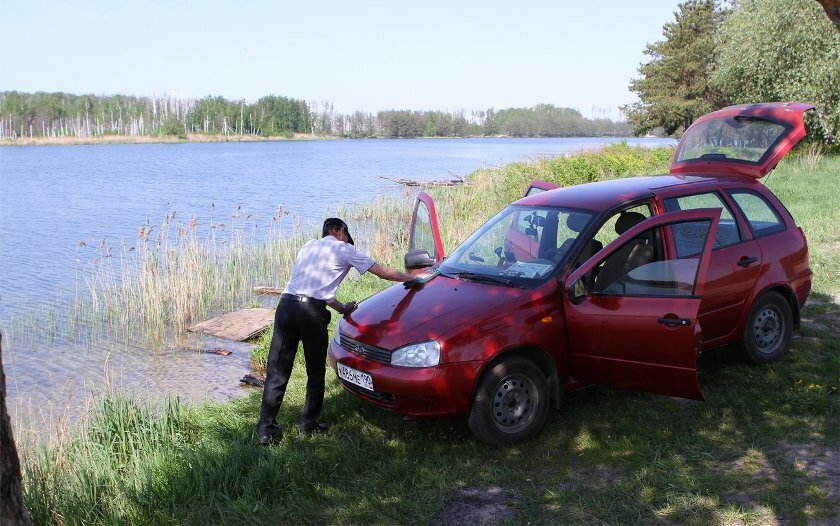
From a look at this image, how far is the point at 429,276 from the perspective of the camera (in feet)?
21.6

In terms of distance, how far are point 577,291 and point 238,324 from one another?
8300mm

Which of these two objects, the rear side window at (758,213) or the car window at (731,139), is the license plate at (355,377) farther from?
the car window at (731,139)

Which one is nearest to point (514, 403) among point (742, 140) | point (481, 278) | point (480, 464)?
point (480, 464)

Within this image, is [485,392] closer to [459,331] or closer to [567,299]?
[459,331]

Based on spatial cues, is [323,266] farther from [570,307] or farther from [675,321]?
[675,321]

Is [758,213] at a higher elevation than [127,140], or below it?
higher

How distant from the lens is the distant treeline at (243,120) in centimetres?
12950

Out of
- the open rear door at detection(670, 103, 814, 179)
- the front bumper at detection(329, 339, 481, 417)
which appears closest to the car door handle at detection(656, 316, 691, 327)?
the front bumper at detection(329, 339, 481, 417)

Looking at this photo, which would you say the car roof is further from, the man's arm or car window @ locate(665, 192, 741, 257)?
the man's arm

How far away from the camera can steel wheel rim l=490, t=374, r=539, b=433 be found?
5613 millimetres

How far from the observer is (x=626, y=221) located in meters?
6.66

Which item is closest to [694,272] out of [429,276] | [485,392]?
[485,392]

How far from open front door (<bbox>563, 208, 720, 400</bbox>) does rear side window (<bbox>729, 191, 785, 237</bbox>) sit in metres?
1.45

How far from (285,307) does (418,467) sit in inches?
66.2
